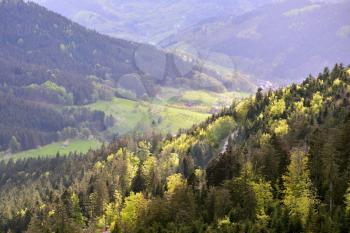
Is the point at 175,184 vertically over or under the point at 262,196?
under

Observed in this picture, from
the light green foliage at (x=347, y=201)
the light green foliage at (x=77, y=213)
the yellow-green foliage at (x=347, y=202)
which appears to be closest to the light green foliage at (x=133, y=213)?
the light green foliage at (x=77, y=213)

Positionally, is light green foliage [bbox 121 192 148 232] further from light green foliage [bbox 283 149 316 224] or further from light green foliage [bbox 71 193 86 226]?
light green foliage [bbox 283 149 316 224]

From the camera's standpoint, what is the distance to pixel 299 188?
12250cm

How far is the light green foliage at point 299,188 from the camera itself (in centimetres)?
11394

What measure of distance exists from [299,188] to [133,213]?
47.2 meters

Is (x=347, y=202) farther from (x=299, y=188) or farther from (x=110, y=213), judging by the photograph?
(x=110, y=213)

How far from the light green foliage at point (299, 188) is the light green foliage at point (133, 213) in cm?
3785

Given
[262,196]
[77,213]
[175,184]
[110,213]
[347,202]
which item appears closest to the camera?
[347,202]

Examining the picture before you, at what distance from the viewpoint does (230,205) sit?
130 meters

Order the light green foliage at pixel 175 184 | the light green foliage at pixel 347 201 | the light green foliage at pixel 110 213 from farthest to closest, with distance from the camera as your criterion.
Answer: the light green foliage at pixel 110 213
the light green foliage at pixel 175 184
the light green foliage at pixel 347 201

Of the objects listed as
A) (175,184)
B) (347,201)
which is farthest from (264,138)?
(347,201)

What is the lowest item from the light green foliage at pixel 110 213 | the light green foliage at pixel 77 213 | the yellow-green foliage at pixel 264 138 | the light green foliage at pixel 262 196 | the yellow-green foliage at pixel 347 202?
the light green foliage at pixel 77 213

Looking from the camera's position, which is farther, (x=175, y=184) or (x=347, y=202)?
(x=175, y=184)

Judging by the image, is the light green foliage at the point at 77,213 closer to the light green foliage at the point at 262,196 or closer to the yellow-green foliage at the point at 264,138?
the yellow-green foliage at the point at 264,138
